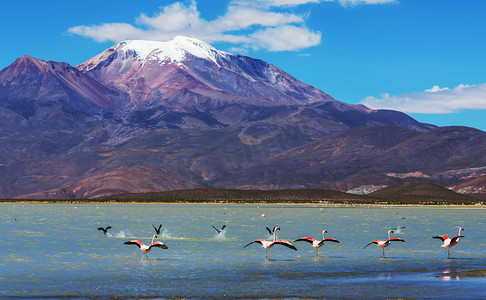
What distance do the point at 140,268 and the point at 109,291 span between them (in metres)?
7.53

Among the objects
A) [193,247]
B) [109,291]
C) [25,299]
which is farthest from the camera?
[193,247]

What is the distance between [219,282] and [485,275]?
12.3 metres

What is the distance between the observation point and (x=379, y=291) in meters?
27.3

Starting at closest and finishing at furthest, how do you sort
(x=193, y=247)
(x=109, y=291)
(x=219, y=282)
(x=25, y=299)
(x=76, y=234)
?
(x=25, y=299) → (x=109, y=291) → (x=219, y=282) → (x=193, y=247) → (x=76, y=234)

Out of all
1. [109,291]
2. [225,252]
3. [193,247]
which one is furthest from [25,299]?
[193,247]

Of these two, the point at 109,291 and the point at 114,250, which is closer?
the point at 109,291

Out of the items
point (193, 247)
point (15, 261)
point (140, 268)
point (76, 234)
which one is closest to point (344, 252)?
point (193, 247)

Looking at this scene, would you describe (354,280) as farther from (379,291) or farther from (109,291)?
(109,291)

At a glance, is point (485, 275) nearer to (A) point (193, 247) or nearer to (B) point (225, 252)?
(B) point (225, 252)

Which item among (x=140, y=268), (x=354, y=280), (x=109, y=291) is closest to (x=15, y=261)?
(x=140, y=268)

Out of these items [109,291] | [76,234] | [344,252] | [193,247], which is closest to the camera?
[109,291]

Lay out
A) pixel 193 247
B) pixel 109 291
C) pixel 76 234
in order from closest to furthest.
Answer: pixel 109 291 < pixel 193 247 < pixel 76 234

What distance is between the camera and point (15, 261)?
36906 millimetres

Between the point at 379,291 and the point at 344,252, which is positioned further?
the point at 344,252
